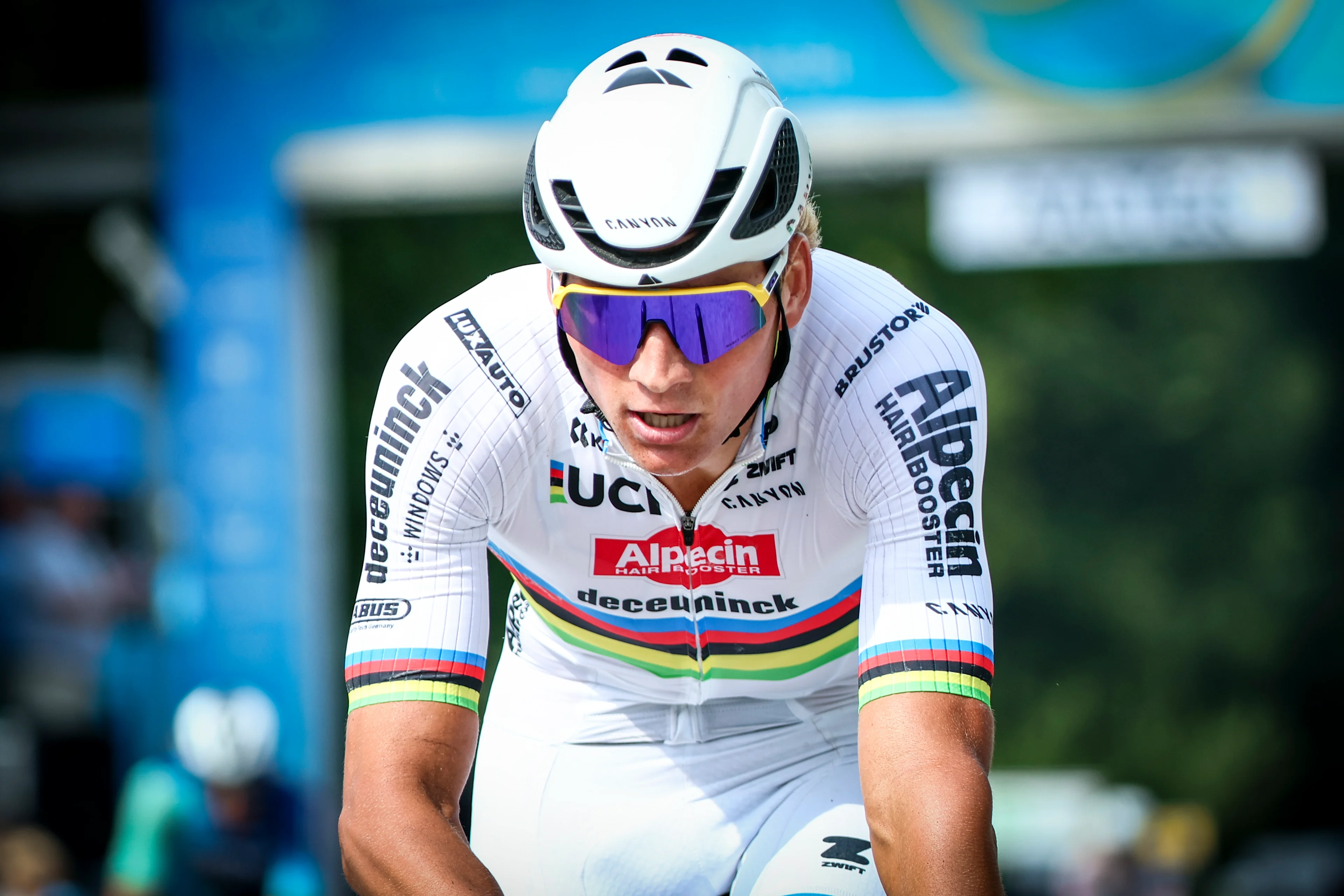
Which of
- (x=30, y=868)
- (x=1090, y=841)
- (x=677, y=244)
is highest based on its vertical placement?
(x=677, y=244)

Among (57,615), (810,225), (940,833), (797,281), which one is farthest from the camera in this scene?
(57,615)

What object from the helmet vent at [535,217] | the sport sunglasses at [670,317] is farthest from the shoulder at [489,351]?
the sport sunglasses at [670,317]

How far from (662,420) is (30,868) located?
656 cm

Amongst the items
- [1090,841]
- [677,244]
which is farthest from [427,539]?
[1090,841]

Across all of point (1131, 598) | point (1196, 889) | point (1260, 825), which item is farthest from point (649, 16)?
point (1260, 825)

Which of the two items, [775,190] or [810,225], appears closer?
[775,190]

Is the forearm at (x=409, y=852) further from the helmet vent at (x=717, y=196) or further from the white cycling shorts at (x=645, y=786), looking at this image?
the helmet vent at (x=717, y=196)

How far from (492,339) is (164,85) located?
22.8 ft

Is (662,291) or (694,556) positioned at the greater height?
(662,291)

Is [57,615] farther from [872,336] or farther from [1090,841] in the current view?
[872,336]

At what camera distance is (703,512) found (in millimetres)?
2930

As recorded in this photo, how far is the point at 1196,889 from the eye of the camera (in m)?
11.0

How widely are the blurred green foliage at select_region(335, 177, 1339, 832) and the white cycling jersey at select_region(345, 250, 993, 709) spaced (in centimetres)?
1268

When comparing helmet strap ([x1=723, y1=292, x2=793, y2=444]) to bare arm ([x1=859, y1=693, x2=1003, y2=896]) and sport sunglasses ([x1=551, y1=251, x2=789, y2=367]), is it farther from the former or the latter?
bare arm ([x1=859, y1=693, x2=1003, y2=896])
